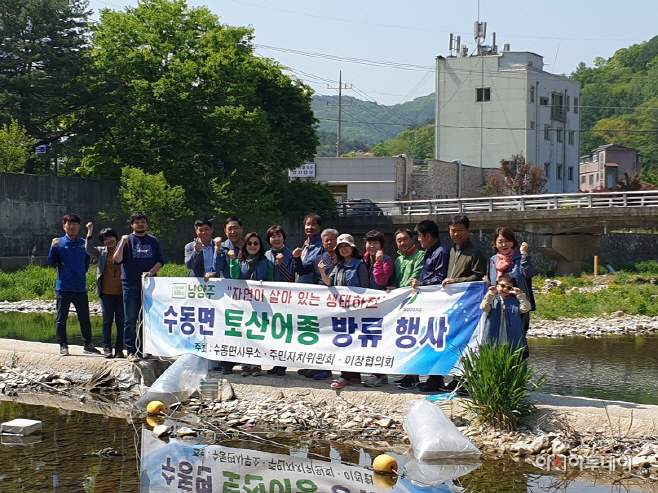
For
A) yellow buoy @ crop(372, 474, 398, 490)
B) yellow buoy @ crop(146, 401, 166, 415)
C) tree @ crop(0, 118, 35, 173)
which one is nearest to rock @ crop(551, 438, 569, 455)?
yellow buoy @ crop(372, 474, 398, 490)

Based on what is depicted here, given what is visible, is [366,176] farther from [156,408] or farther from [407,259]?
[156,408]

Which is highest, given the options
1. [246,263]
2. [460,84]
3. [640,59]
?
[640,59]

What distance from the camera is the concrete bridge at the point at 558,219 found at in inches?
1453

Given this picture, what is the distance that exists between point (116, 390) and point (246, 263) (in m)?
2.25

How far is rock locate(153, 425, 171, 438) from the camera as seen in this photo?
27.9 ft

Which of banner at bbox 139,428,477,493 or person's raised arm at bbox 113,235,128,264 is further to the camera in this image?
person's raised arm at bbox 113,235,128,264

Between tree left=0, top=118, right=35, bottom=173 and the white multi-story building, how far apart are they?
4045 centimetres

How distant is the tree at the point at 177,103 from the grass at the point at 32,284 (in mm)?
9171

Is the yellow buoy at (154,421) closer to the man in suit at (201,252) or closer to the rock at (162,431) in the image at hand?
the rock at (162,431)

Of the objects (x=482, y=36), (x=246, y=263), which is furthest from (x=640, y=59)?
A: (x=246, y=263)

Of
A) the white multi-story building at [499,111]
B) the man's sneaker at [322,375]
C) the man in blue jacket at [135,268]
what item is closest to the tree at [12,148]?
the man in blue jacket at [135,268]

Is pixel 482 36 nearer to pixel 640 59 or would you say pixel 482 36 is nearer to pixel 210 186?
pixel 210 186

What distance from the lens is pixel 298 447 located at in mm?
8164

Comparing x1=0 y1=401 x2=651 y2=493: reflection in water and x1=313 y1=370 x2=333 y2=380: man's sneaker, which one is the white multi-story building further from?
x1=0 y1=401 x2=651 y2=493: reflection in water
